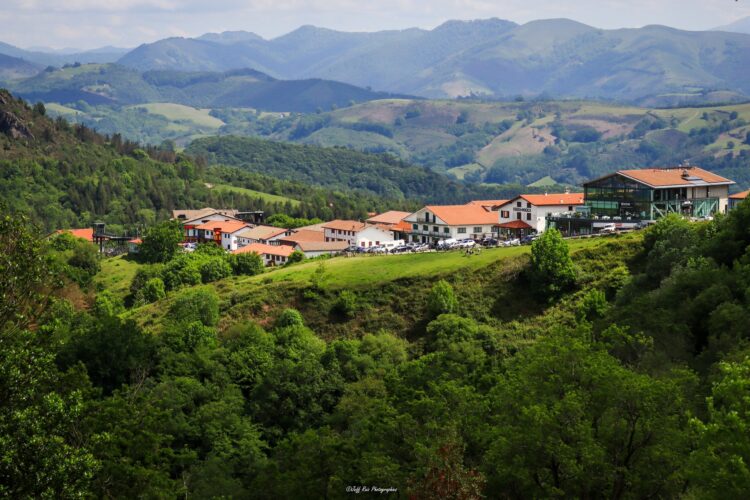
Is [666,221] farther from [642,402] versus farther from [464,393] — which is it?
[642,402]

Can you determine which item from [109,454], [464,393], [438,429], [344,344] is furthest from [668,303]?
[109,454]

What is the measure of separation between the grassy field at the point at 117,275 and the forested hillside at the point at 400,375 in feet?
26.5

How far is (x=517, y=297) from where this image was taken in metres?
61.5

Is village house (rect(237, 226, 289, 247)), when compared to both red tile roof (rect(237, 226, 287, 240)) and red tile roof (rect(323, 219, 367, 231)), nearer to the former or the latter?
red tile roof (rect(237, 226, 287, 240))

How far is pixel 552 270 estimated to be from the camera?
197ft

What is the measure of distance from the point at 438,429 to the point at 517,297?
105 ft

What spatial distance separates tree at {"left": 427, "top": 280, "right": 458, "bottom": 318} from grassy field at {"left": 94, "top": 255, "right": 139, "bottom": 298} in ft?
136

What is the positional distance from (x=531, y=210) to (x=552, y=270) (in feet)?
77.6

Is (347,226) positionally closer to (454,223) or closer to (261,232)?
(261,232)

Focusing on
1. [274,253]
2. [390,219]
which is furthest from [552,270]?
[390,219]

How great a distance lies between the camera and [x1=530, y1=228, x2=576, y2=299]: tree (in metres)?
59.8

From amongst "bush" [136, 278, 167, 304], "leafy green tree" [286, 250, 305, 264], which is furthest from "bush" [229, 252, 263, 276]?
"bush" [136, 278, 167, 304]

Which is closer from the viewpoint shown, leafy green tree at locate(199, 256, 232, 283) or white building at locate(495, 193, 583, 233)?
white building at locate(495, 193, 583, 233)

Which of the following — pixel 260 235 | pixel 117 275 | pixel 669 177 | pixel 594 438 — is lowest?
pixel 117 275
